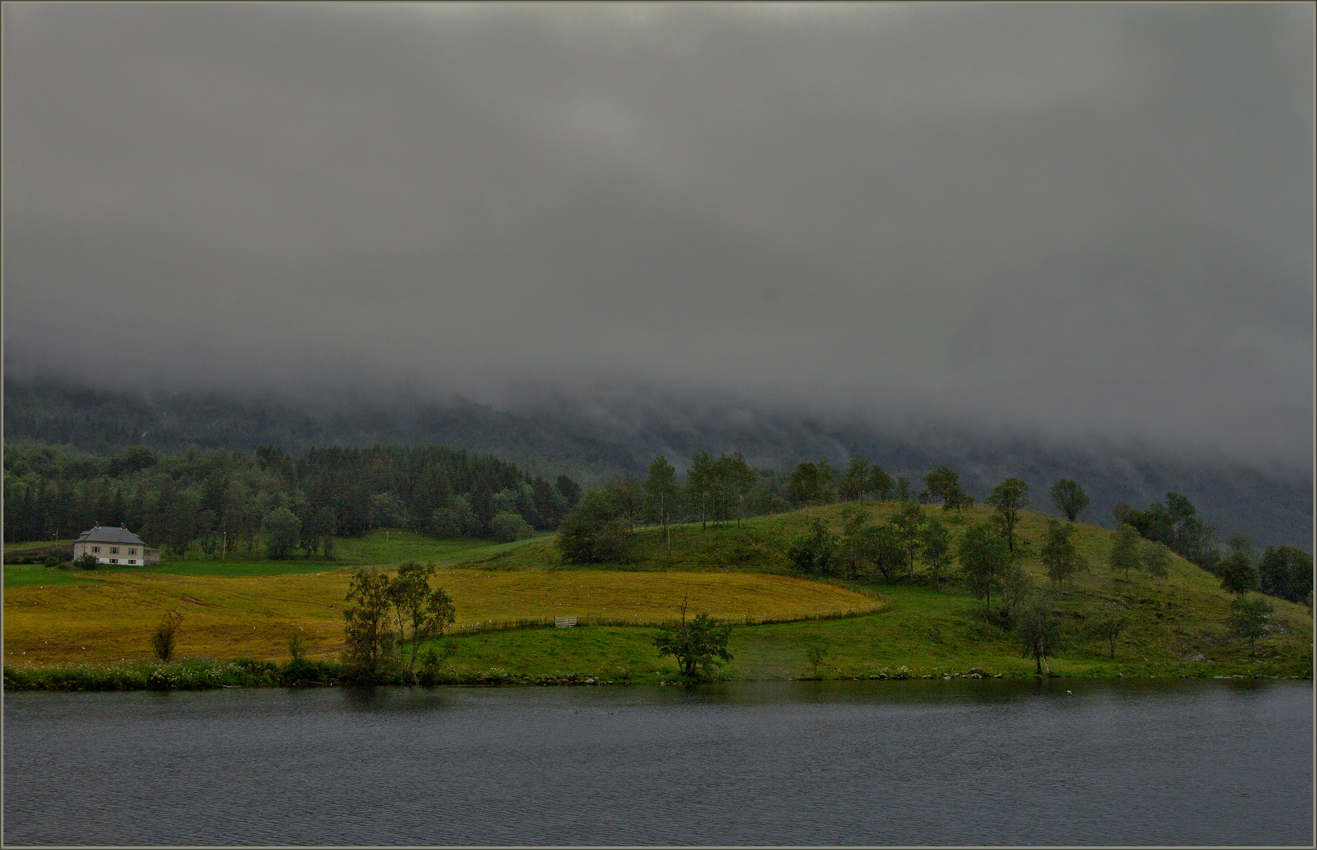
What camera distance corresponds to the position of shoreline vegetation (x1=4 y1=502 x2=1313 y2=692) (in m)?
86.7

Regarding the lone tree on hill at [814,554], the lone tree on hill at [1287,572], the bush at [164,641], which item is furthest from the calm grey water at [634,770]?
the lone tree on hill at [1287,572]

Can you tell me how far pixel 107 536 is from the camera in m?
171

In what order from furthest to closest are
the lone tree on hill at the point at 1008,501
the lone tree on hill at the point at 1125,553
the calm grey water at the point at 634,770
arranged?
the lone tree on hill at the point at 1008,501
the lone tree on hill at the point at 1125,553
the calm grey water at the point at 634,770

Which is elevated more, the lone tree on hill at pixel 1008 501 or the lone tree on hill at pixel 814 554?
the lone tree on hill at pixel 1008 501

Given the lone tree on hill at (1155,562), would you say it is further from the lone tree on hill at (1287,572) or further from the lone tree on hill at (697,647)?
the lone tree on hill at (697,647)

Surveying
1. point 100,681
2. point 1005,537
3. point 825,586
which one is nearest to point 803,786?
point 100,681

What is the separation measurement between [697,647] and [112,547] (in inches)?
5143

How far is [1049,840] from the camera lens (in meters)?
42.2

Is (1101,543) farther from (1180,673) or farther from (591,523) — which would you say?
(591,523)

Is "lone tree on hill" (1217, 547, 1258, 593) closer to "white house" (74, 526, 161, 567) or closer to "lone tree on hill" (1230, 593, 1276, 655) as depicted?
Answer: "lone tree on hill" (1230, 593, 1276, 655)

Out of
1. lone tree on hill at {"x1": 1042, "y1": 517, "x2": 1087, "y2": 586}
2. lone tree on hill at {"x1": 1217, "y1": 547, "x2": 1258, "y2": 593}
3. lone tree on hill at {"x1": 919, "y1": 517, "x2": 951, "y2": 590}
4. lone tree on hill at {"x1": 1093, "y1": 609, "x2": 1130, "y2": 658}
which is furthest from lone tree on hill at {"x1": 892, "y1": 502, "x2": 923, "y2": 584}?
lone tree on hill at {"x1": 1217, "y1": 547, "x2": 1258, "y2": 593}

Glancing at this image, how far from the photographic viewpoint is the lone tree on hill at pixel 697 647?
301 feet

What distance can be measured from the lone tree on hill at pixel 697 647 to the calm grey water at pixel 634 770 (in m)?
9.80

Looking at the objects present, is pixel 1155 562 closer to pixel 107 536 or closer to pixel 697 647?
pixel 697 647
